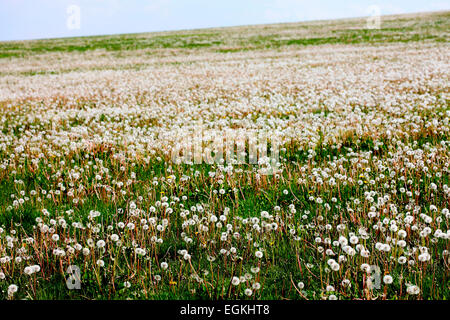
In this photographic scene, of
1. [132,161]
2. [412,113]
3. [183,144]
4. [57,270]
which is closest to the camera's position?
[57,270]

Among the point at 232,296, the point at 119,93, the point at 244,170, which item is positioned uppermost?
the point at 119,93

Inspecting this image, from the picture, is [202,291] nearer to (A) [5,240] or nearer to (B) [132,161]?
(A) [5,240]

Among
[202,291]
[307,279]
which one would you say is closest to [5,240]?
[202,291]

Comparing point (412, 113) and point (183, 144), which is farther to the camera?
point (412, 113)

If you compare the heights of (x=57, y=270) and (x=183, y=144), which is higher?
(x=183, y=144)

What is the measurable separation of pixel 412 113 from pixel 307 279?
6882 mm

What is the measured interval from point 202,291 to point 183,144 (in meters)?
4.07

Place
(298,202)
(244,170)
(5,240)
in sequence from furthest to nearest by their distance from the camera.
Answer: (244,170) < (298,202) < (5,240)

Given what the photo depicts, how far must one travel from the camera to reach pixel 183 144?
6883 millimetres
